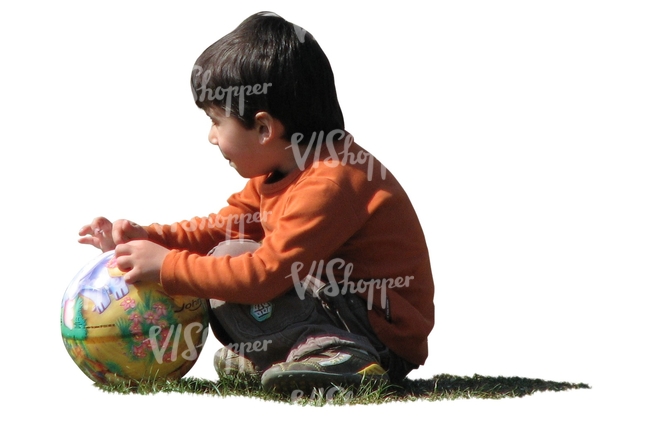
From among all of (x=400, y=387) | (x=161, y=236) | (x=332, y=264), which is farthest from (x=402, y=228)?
(x=161, y=236)

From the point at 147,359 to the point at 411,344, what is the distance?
138cm

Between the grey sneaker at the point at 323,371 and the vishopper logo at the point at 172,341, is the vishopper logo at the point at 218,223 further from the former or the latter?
the grey sneaker at the point at 323,371

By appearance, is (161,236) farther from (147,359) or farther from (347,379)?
(347,379)

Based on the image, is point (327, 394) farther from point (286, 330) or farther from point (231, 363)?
point (231, 363)

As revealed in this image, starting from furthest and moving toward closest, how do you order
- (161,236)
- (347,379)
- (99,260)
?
(161,236), (99,260), (347,379)

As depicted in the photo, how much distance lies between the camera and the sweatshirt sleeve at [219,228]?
22.6ft

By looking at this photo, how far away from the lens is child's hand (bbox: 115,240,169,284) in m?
6.09

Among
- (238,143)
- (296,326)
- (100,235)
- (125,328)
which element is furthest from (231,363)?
(238,143)

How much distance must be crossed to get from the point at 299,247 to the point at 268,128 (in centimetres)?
68

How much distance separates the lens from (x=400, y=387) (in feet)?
20.9

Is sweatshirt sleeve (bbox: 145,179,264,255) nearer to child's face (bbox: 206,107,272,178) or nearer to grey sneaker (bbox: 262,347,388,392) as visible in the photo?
child's face (bbox: 206,107,272,178)

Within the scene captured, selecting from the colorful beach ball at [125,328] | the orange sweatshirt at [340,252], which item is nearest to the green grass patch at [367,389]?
the colorful beach ball at [125,328]

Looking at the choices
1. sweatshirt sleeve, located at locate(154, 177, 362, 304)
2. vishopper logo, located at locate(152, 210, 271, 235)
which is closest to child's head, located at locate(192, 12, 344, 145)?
sweatshirt sleeve, located at locate(154, 177, 362, 304)

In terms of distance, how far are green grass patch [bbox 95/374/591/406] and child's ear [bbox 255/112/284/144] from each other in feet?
4.22
